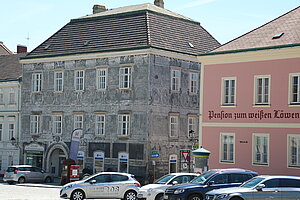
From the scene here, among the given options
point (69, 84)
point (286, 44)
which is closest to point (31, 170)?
point (69, 84)

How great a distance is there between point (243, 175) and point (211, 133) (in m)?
9.87

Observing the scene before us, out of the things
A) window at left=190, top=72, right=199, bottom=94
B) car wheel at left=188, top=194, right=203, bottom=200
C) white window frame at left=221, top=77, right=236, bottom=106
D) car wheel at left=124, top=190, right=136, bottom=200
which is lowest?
car wheel at left=124, top=190, right=136, bottom=200

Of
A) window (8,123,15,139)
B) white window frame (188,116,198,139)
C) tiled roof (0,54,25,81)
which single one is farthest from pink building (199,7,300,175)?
tiled roof (0,54,25,81)

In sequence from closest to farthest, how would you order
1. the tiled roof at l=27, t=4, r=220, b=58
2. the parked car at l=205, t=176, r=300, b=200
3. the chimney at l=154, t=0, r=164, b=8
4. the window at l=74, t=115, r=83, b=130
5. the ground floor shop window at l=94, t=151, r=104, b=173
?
1. the parked car at l=205, t=176, r=300, b=200
2. the tiled roof at l=27, t=4, r=220, b=58
3. the ground floor shop window at l=94, t=151, r=104, b=173
4. the window at l=74, t=115, r=83, b=130
5. the chimney at l=154, t=0, r=164, b=8

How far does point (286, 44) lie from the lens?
109 ft

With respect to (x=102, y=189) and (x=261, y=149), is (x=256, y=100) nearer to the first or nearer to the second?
(x=261, y=149)

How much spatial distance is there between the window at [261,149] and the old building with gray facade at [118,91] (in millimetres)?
9260

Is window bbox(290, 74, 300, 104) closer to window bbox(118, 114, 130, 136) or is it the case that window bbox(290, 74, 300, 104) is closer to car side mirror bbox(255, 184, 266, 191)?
car side mirror bbox(255, 184, 266, 191)

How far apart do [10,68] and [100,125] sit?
15969 mm

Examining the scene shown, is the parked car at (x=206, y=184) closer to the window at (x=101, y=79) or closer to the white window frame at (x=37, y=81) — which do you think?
the window at (x=101, y=79)

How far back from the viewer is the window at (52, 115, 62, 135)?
171 ft

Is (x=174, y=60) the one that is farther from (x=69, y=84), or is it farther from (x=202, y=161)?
(x=202, y=161)

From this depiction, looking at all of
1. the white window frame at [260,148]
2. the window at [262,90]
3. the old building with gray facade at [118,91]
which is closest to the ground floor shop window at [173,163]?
the old building with gray facade at [118,91]

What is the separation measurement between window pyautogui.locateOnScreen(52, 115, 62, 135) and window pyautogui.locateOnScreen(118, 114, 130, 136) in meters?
6.92
